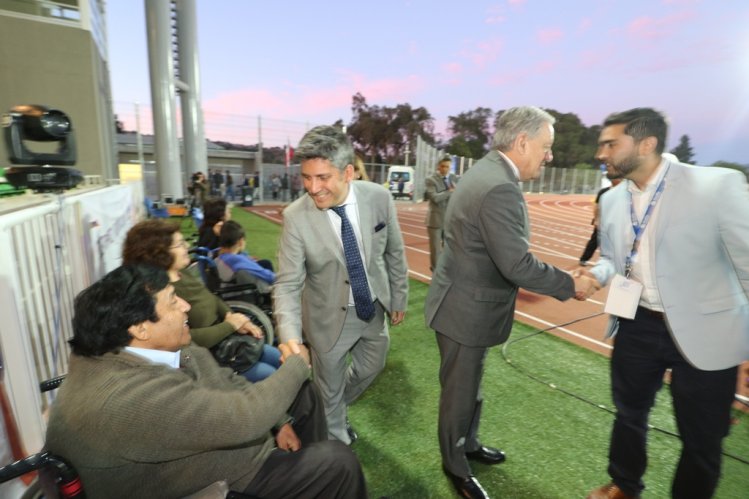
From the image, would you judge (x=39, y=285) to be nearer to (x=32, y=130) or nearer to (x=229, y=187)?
(x=32, y=130)

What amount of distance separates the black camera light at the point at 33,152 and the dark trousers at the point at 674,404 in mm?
3495

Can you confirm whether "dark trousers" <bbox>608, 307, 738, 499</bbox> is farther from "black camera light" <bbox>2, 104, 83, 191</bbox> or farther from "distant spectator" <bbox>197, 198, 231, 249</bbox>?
"distant spectator" <bbox>197, 198, 231, 249</bbox>

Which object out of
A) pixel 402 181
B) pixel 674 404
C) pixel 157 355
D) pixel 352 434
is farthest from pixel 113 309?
pixel 402 181

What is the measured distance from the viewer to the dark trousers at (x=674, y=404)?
1.64 meters

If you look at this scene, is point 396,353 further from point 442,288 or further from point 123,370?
point 123,370

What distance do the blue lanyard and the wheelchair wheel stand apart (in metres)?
2.77

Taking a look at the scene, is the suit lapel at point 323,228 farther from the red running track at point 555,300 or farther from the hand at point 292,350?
the red running track at point 555,300

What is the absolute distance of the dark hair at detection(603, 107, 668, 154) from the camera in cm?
164

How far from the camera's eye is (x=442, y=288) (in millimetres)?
2000

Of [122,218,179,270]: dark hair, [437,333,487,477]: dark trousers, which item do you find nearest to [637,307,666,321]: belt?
[437,333,487,477]: dark trousers

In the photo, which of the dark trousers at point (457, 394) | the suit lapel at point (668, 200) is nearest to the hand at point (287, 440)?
the dark trousers at point (457, 394)

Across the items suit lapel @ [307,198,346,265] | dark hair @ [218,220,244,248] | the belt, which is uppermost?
suit lapel @ [307,198,346,265]

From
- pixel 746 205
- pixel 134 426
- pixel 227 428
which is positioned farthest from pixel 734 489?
pixel 134 426

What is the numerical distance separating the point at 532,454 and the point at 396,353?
5.13ft
